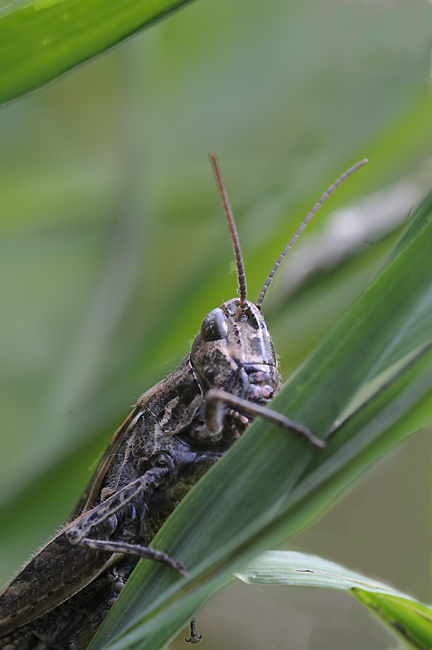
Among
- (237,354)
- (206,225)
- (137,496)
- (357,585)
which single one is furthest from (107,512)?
(206,225)

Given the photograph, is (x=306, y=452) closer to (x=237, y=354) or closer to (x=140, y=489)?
(x=237, y=354)

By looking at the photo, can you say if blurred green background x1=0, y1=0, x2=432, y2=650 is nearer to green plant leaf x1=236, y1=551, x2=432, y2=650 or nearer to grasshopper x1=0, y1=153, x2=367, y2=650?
grasshopper x1=0, y1=153, x2=367, y2=650

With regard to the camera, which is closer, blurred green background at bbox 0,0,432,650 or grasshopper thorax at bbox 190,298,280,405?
grasshopper thorax at bbox 190,298,280,405

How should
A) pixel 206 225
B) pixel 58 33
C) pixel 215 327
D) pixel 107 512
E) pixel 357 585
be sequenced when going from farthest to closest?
pixel 206 225 → pixel 215 327 → pixel 107 512 → pixel 357 585 → pixel 58 33

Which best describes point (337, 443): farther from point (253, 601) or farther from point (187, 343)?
point (253, 601)

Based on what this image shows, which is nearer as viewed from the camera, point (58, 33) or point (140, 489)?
point (58, 33)

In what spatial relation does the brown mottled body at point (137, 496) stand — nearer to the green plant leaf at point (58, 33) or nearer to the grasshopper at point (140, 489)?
the grasshopper at point (140, 489)

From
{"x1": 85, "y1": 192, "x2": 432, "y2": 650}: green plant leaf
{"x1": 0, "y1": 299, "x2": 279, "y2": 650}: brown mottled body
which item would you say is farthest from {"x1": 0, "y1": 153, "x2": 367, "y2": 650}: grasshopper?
{"x1": 85, "y1": 192, "x2": 432, "y2": 650}: green plant leaf
